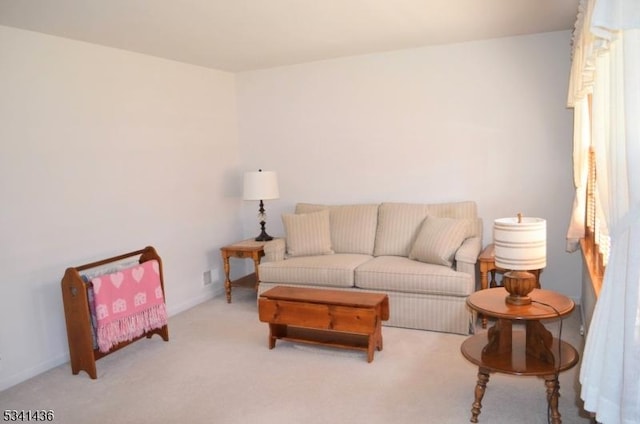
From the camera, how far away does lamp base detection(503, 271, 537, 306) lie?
2424 mm

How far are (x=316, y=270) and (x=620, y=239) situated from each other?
280cm

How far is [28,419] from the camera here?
273 centimetres

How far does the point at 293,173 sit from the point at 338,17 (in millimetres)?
2147

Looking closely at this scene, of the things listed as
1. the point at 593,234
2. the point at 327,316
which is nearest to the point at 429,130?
the point at 593,234

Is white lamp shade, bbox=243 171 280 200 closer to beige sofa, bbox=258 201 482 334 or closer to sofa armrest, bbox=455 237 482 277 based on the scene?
beige sofa, bbox=258 201 482 334

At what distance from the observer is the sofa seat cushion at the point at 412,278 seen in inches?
144

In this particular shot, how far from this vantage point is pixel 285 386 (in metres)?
2.97

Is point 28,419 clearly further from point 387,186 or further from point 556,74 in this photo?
point 556,74

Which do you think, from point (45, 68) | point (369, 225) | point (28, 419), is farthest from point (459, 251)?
point (45, 68)

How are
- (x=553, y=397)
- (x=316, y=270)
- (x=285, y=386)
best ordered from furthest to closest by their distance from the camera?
1. (x=316, y=270)
2. (x=285, y=386)
3. (x=553, y=397)

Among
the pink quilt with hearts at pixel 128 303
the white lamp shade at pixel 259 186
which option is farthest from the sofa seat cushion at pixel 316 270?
the pink quilt with hearts at pixel 128 303

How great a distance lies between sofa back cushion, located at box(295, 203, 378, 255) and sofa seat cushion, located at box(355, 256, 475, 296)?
44 centimetres

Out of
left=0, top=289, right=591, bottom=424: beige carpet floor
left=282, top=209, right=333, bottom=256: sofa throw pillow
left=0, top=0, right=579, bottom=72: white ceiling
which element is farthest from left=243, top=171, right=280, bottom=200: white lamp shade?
left=0, top=289, right=591, bottom=424: beige carpet floor

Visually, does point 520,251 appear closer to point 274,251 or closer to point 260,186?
point 274,251
